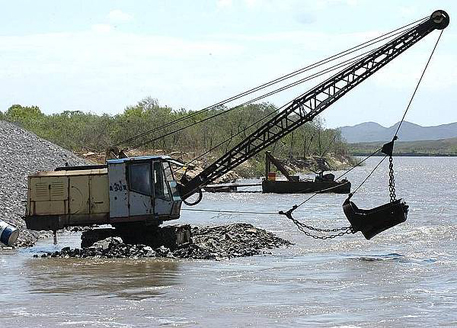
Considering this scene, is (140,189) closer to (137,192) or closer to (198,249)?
(137,192)

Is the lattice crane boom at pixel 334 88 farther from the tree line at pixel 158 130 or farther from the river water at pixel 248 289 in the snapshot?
the tree line at pixel 158 130

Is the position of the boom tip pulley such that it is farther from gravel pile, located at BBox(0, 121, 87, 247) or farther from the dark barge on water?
the dark barge on water

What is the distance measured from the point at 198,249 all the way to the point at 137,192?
2.17 m

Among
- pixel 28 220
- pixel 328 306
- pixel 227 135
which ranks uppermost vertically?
pixel 227 135

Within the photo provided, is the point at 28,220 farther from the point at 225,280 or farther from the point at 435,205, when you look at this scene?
the point at 435,205

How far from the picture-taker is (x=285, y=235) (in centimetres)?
3058

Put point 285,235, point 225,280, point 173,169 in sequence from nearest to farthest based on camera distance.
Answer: point 225,280 → point 173,169 → point 285,235

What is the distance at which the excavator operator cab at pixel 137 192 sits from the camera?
2292 centimetres

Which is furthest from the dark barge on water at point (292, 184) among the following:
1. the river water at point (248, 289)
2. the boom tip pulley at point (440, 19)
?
the boom tip pulley at point (440, 19)

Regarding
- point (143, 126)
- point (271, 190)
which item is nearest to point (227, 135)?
point (143, 126)

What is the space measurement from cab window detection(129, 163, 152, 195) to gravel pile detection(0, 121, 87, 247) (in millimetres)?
4109

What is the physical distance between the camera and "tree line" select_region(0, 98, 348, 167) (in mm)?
95713

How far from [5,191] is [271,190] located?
30886mm

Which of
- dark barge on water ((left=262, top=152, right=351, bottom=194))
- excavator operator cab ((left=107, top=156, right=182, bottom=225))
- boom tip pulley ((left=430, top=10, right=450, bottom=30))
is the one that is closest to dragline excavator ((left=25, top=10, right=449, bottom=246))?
excavator operator cab ((left=107, top=156, right=182, bottom=225))
